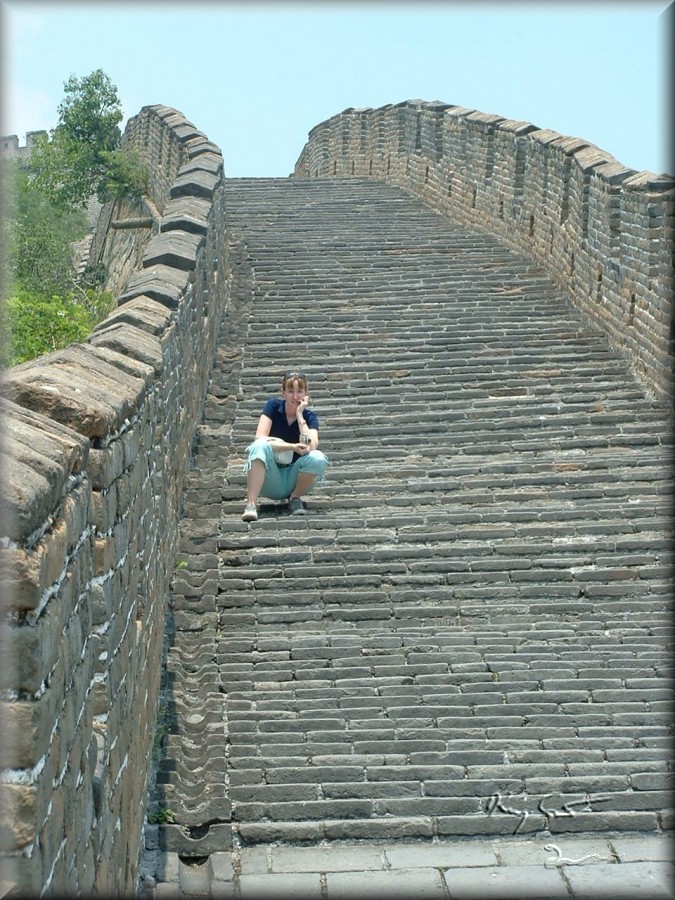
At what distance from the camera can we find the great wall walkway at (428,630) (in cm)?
658

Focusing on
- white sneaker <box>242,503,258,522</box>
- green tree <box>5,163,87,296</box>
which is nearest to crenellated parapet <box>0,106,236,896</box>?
white sneaker <box>242,503,258,522</box>

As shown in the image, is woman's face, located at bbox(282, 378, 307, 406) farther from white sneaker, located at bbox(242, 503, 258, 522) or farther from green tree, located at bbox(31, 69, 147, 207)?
green tree, located at bbox(31, 69, 147, 207)

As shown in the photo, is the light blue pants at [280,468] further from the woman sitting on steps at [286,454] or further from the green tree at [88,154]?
the green tree at [88,154]

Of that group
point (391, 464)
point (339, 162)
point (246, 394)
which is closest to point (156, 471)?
point (391, 464)

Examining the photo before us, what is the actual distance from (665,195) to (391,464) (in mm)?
2853

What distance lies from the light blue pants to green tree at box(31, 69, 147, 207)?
49.0 feet

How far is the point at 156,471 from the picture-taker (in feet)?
22.5

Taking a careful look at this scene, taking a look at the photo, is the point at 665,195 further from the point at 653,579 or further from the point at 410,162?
the point at 410,162

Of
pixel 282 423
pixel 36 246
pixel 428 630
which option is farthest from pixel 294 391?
pixel 36 246

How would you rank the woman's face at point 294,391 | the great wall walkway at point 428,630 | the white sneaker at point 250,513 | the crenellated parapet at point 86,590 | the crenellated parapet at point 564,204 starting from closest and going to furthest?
the crenellated parapet at point 86,590 → the great wall walkway at point 428,630 → the white sneaker at point 250,513 → the woman's face at point 294,391 → the crenellated parapet at point 564,204

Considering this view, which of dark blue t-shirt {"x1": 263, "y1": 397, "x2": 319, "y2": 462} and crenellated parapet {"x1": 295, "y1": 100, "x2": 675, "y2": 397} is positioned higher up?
crenellated parapet {"x1": 295, "y1": 100, "x2": 675, "y2": 397}

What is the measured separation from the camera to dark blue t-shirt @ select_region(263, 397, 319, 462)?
923 cm

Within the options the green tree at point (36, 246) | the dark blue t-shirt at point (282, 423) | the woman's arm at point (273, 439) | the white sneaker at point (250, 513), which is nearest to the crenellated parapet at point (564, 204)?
the dark blue t-shirt at point (282, 423)

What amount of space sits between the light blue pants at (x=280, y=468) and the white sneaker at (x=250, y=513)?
0.71ft
